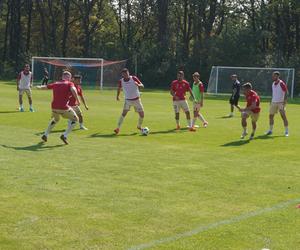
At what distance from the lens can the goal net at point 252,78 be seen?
47250mm

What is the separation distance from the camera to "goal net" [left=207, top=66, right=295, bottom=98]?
47.2 m

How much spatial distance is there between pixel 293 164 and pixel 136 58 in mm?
49831

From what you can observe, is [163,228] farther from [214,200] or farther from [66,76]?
[66,76]

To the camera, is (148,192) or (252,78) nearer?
(148,192)

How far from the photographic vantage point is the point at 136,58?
2426 inches

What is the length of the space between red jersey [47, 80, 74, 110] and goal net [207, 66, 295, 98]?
1278 inches

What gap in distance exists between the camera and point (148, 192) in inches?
368

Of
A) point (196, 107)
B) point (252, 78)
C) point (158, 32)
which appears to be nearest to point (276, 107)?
point (196, 107)

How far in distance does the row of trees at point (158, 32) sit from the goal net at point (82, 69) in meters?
8.23

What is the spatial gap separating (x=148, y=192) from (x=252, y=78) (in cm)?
4068

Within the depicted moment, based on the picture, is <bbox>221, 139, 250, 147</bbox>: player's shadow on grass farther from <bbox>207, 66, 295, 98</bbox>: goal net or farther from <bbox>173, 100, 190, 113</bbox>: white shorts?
<bbox>207, 66, 295, 98</bbox>: goal net

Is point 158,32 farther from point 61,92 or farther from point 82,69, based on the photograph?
point 61,92

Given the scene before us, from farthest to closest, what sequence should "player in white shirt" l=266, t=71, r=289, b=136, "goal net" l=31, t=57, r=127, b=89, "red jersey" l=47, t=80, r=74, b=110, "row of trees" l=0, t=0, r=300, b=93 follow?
1. "row of trees" l=0, t=0, r=300, b=93
2. "goal net" l=31, t=57, r=127, b=89
3. "player in white shirt" l=266, t=71, r=289, b=136
4. "red jersey" l=47, t=80, r=74, b=110

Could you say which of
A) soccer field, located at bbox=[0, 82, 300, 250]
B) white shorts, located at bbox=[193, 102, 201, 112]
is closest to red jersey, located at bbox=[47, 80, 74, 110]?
soccer field, located at bbox=[0, 82, 300, 250]
